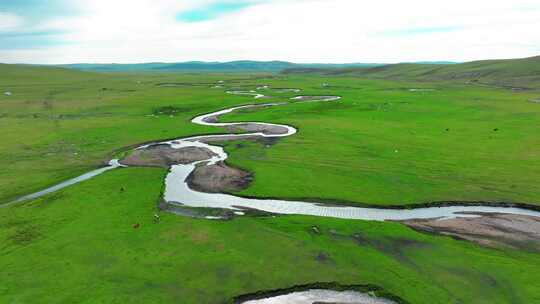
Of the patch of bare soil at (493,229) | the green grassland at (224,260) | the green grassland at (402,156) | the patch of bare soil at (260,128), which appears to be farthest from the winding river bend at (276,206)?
the patch of bare soil at (260,128)

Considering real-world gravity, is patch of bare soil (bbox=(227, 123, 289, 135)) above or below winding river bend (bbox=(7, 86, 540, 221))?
above

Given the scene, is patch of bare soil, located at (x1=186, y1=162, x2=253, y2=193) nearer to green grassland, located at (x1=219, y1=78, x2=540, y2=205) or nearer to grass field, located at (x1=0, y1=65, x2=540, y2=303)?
green grassland, located at (x1=219, y1=78, x2=540, y2=205)

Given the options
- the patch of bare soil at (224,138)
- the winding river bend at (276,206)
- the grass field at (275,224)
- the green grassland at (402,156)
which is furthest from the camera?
the patch of bare soil at (224,138)

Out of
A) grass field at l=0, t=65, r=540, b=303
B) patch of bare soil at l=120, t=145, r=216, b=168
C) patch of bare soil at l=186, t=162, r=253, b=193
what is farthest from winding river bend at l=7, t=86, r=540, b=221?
patch of bare soil at l=120, t=145, r=216, b=168

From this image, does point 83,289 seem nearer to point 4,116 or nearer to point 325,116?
point 325,116

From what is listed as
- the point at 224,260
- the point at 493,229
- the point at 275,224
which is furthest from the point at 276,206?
the point at 493,229

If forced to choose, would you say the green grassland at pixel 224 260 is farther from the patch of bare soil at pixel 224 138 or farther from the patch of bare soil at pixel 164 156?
the patch of bare soil at pixel 224 138
